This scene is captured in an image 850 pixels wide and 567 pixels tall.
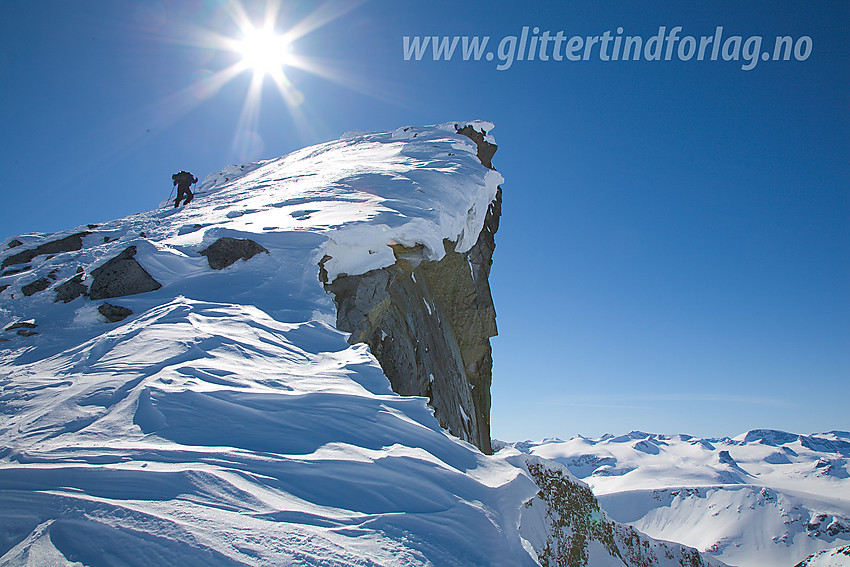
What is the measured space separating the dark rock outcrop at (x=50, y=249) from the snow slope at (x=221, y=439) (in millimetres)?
2075

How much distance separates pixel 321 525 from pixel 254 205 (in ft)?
36.1

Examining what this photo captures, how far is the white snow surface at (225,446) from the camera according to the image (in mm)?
2137

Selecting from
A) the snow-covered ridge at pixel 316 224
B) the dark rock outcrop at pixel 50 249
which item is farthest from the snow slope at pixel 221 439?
the dark rock outcrop at pixel 50 249

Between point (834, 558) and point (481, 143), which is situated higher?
point (481, 143)

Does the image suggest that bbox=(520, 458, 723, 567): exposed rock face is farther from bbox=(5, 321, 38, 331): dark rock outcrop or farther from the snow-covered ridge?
bbox=(5, 321, 38, 331): dark rock outcrop

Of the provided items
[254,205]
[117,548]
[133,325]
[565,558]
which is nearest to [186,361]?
[133,325]

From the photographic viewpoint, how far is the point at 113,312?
611 cm

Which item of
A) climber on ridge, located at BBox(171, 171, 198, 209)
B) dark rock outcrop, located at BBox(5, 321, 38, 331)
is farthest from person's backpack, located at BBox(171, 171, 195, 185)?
dark rock outcrop, located at BBox(5, 321, 38, 331)

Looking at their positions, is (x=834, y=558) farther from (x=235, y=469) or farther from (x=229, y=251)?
(x=235, y=469)

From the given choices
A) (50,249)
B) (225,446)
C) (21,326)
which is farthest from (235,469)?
(50,249)

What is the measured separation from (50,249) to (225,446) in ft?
34.2

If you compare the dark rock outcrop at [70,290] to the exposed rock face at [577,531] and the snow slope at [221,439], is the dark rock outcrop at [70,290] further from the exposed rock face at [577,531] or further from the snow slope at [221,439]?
the exposed rock face at [577,531]

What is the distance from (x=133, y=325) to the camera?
18.1 feet

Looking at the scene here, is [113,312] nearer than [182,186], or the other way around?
[113,312]
